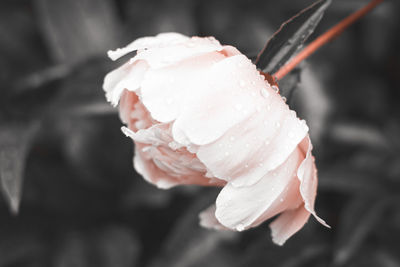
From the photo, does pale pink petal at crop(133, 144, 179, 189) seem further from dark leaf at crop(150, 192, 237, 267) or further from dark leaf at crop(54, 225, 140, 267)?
dark leaf at crop(54, 225, 140, 267)

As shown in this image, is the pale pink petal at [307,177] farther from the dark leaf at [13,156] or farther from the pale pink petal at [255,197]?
the dark leaf at [13,156]

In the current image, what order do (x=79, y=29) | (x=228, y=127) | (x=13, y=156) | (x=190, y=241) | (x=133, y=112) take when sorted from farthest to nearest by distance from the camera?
1. (x=79, y=29)
2. (x=190, y=241)
3. (x=13, y=156)
4. (x=133, y=112)
5. (x=228, y=127)

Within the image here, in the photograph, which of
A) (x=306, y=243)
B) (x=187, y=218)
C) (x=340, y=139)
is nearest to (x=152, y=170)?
(x=187, y=218)

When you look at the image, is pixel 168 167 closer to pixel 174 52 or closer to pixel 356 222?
pixel 174 52

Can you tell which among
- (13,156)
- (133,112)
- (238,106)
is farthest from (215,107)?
(13,156)

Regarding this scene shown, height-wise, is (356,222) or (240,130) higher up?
(240,130)

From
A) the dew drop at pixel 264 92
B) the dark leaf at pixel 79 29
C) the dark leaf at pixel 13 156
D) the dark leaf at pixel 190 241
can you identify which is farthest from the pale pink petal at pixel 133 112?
the dark leaf at pixel 79 29

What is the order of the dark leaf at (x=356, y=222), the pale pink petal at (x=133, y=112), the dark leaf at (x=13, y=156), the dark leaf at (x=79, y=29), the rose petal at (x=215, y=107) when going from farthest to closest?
the dark leaf at (x=79, y=29)
the dark leaf at (x=356, y=222)
the dark leaf at (x=13, y=156)
the pale pink petal at (x=133, y=112)
the rose petal at (x=215, y=107)
